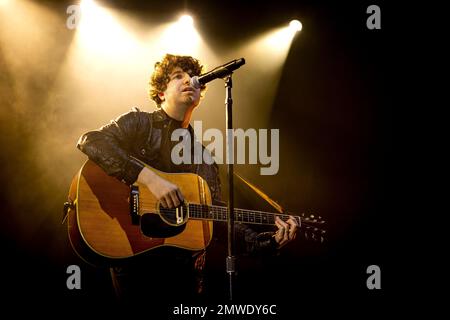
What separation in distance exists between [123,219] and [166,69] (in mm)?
1286

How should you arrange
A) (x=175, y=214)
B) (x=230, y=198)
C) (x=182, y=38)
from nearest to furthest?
(x=230, y=198) → (x=175, y=214) → (x=182, y=38)

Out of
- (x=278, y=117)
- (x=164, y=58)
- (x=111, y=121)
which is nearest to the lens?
(x=111, y=121)

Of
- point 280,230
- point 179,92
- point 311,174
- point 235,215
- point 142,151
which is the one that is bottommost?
point 280,230

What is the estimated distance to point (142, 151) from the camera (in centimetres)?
312

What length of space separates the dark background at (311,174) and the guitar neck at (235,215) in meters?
0.13

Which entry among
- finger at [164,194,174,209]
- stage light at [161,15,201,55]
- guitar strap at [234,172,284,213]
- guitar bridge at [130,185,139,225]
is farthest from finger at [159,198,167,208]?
stage light at [161,15,201,55]

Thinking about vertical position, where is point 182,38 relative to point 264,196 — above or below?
above

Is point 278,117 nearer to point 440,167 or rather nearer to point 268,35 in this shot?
point 268,35

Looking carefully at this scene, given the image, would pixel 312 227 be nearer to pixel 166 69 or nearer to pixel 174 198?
pixel 174 198

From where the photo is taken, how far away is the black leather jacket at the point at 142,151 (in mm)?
2900

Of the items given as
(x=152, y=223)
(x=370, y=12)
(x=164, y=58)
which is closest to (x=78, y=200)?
(x=152, y=223)

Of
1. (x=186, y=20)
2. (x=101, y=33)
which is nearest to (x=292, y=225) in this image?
(x=186, y=20)

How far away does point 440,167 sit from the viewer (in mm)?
3844

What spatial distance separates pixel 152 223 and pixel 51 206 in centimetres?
81
